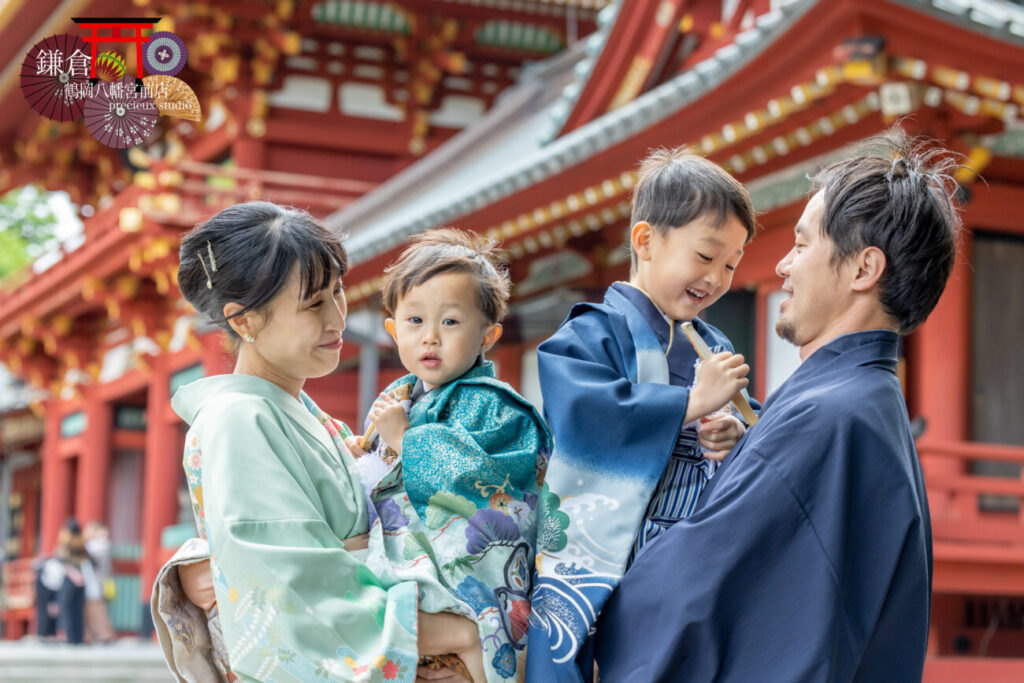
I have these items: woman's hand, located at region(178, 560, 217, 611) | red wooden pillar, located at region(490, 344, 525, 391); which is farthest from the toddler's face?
red wooden pillar, located at region(490, 344, 525, 391)

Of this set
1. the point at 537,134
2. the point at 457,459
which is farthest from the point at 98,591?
the point at 457,459

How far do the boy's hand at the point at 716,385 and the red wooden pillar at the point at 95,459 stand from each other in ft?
45.0

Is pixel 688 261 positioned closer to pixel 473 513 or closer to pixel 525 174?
pixel 473 513

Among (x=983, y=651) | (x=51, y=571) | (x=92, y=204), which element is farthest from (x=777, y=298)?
(x=92, y=204)

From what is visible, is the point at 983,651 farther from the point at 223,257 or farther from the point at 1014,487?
the point at 223,257

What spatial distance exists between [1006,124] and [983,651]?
8.90ft

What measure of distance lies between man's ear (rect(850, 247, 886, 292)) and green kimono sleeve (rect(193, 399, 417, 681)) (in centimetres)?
83

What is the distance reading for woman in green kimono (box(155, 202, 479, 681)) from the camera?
181 centimetres

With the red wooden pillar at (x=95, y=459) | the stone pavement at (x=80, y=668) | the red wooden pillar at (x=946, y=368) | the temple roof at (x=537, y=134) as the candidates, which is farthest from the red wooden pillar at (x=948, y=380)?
the red wooden pillar at (x=95, y=459)

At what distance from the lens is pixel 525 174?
6.95 meters

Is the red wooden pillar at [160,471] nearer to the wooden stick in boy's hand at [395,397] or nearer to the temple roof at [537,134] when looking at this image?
the temple roof at [537,134]

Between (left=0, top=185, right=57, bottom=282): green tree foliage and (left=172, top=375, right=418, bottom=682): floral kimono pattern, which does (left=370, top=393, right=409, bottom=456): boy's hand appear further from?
(left=0, top=185, right=57, bottom=282): green tree foliage

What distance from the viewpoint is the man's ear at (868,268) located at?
71.9 inches

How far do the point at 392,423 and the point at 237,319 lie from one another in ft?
1.04
